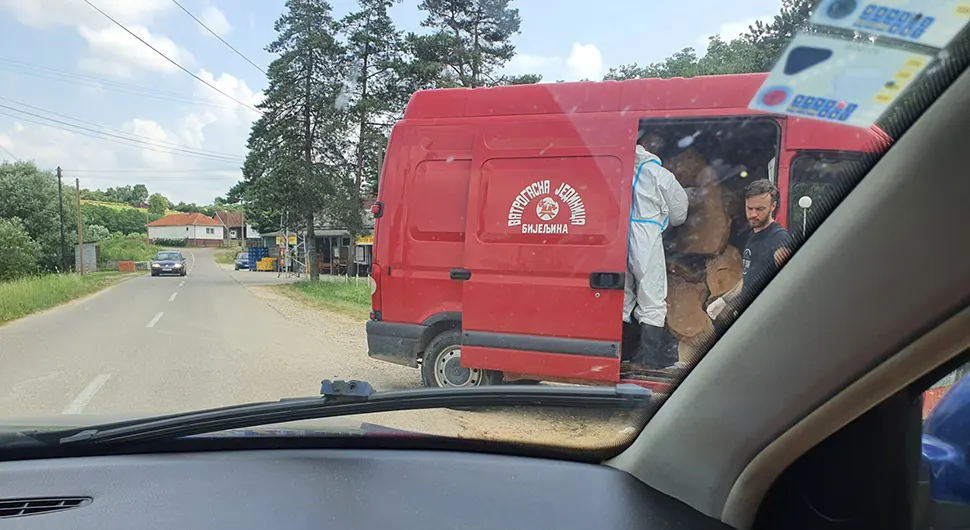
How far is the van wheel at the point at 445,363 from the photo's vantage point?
17.1ft

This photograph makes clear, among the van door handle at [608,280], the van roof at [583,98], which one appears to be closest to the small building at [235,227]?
the van roof at [583,98]

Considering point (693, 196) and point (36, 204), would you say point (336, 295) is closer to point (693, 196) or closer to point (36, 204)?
point (36, 204)

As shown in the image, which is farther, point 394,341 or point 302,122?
point 394,341

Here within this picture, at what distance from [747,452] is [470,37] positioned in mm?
2641

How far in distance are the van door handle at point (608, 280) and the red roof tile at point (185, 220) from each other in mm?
3112

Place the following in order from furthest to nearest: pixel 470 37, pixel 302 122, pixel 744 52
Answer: pixel 302 122
pixel 470 37
pixel 744 52

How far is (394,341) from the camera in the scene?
542 centimetres

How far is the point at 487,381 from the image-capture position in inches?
200

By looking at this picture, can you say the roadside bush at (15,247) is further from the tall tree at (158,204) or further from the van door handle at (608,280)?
the van door handle at (608,280)

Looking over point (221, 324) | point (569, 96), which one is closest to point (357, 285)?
point (569, 96)

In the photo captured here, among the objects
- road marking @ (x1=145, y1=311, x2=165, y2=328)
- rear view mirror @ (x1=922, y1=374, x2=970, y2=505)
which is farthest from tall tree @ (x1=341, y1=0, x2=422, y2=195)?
road marking @ (x1=145, y1=311, x2=165, y2=328)

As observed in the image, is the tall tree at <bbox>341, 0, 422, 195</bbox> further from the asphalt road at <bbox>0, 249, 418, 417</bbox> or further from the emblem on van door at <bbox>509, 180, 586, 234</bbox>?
the asphalt road at <bbox>0, 249, 418, 417</bbox>

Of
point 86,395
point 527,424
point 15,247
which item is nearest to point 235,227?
point 15,247

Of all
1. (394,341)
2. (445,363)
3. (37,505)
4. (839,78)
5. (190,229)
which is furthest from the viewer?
(190,229)
